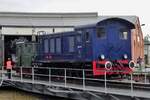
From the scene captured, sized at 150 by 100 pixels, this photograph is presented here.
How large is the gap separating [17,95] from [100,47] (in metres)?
7.06

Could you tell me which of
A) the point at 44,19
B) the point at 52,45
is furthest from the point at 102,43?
the point at 44,19

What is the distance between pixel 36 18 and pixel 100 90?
130 ft

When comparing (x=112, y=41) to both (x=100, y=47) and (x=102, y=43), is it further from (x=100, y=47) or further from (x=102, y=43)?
(x=100, y=47)

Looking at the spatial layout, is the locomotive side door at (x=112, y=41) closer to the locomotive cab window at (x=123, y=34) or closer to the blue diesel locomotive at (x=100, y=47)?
the blue diesel locomotive at (x=100, y=47)

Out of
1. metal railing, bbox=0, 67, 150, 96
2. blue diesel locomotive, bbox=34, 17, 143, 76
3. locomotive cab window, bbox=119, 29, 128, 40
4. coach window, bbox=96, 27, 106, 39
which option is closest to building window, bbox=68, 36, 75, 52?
blue diesel locomotive, bbox=34, 17, 143, 76

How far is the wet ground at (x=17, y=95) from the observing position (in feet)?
83.2

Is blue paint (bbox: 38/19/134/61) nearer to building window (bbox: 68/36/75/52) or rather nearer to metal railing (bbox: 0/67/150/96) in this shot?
building window (bbox: 68/36/75/52)

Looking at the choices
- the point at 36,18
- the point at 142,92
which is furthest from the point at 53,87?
the point at 36,18

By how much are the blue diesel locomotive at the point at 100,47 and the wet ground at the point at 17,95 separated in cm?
223

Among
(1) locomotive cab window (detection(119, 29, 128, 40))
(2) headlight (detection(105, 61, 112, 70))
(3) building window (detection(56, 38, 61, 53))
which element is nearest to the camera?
(2) headlight (detection(105, 61, 112, 70))

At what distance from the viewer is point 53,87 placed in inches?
907

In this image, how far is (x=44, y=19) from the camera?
5694 centimetres

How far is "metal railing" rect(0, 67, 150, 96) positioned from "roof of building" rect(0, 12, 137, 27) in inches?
948

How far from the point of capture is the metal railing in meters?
19.5
